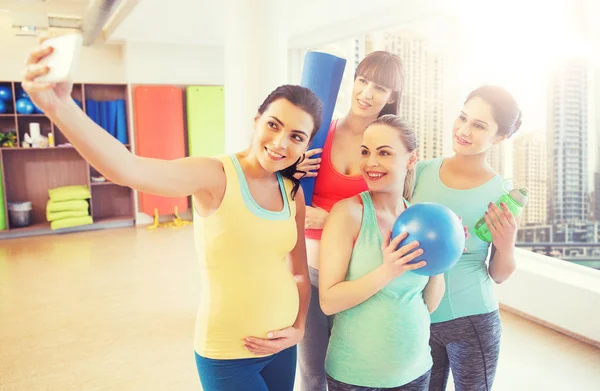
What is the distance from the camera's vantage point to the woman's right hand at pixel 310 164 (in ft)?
5.54

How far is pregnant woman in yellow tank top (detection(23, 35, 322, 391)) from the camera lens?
1.30 m

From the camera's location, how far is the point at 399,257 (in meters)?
1.25

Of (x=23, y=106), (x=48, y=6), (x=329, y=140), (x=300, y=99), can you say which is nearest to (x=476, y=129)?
(x=329, y=140)

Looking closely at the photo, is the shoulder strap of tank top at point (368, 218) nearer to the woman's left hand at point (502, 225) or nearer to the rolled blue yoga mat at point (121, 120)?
the woman's left hand at point (502, 225)

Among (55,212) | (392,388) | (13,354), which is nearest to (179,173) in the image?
(392,388)

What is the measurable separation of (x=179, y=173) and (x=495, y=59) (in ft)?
12.7

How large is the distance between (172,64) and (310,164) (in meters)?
6.96

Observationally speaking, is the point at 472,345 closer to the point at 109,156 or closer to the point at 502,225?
the point at 502,225

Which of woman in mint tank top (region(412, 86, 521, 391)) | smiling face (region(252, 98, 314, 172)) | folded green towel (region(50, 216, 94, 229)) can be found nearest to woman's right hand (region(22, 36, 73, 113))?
smiling face (region(252, 98, 314, 172))

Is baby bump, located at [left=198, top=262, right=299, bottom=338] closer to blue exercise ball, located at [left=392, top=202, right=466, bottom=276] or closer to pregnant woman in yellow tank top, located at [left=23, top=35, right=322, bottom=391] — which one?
pregnant woman in yellow tank top, located at [left=23, top=35, right=322, bottom=391]

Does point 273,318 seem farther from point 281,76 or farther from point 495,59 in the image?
point 495,59

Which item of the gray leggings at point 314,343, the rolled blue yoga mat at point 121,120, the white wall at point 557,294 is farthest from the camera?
the rolled blue yoga mat at point 121,120

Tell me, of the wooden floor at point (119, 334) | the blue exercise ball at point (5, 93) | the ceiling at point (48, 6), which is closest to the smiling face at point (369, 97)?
the wooden floor at point (119, 334)

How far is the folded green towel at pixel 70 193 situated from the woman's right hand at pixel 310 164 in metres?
6.67
